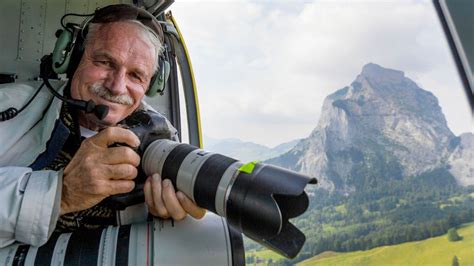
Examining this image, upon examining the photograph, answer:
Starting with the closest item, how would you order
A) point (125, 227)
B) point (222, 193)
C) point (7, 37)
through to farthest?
point (222, 193), point (125, 227), point (7, 37)

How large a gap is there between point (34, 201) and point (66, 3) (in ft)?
3.65

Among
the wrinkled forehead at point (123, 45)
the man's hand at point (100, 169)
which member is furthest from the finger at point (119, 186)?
the wrinkled forehead at point (123, 45)

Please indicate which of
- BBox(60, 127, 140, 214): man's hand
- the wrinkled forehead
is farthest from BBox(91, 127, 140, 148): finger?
the wrinkled forehead

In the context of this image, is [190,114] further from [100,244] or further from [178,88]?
[100,244]

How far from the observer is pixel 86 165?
2.41ft

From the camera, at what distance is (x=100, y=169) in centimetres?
73

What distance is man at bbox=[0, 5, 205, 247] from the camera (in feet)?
2.38

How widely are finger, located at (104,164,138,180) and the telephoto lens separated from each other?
7cm

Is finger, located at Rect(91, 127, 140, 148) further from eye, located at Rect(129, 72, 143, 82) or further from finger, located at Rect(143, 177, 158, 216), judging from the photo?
eye, located at Rect(129, 72, 143, 82)

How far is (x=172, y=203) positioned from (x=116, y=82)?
0.41 meters

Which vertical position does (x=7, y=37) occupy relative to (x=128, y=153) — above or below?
above

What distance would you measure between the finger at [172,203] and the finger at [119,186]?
0.07 m

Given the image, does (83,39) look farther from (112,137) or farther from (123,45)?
(112,137)

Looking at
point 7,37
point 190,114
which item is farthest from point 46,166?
point 190,114
